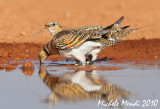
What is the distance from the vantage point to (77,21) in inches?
845

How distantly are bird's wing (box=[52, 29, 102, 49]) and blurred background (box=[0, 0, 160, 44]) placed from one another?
504cm

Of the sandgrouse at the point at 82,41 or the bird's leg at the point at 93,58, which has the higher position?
the sandgrouse at the point at 82,41

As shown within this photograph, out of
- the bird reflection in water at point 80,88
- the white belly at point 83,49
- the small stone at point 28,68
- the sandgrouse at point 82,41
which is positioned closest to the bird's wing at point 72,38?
the sandgrouse at point 82,41

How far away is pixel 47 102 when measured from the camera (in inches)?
267

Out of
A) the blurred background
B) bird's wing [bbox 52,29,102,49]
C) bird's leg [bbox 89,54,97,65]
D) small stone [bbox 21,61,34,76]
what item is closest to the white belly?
bird's wing [bbox 52,29,102,49]

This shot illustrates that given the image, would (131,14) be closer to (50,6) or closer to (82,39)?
(50,6)

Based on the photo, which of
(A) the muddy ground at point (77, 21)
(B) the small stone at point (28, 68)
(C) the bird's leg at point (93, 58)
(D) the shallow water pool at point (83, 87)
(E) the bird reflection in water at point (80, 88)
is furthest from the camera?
(A) the muddy ground at point (77, 21)

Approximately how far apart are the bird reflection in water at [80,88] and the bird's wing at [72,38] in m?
1.34

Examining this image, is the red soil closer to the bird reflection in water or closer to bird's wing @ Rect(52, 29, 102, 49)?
bird's wing @ Rect(52, 29, 102, 49)

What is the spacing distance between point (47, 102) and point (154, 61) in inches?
205

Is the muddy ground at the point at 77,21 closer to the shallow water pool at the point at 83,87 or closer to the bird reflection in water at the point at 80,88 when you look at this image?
the shallow water pool at the point at 83,87

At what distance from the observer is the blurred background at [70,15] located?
58.3 ft

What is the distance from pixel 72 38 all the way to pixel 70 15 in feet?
40.5

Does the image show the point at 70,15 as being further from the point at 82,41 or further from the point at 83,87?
the point at 83,87
